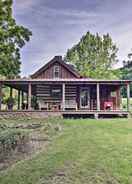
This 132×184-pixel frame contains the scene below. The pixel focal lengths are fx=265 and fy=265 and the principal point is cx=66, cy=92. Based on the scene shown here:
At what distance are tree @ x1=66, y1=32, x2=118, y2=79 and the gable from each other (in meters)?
18.1

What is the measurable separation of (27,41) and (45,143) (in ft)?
61.9

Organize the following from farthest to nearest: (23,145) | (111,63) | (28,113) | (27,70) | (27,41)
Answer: (27,70), (111,63), (27,41), (28,113), (23,145)

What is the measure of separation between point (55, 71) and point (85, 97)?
4071 millimetres

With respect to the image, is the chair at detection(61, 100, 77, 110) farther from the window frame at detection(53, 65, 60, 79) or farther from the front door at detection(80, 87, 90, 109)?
the window frame at detection(53, 65, 60, 79)

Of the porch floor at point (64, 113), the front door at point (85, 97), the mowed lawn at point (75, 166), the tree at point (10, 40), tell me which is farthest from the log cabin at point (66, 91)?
the mowed lawn at point (75, 166)

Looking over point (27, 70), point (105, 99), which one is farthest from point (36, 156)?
point (27, 70)

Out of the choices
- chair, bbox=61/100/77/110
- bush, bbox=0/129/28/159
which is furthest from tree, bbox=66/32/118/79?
bush, bbox=0/129/28/159

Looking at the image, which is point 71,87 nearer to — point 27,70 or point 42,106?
point 42,106

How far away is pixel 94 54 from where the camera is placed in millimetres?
44906

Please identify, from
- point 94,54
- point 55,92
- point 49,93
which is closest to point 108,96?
point 55,92

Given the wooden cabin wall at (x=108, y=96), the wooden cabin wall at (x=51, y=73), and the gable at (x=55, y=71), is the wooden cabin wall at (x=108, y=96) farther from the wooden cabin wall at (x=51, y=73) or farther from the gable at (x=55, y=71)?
the wooden cabin wall at (x=51, y=73)

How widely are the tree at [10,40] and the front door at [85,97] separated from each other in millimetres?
7356

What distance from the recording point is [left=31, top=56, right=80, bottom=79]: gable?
2625 centimetres

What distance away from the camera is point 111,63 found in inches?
1779
